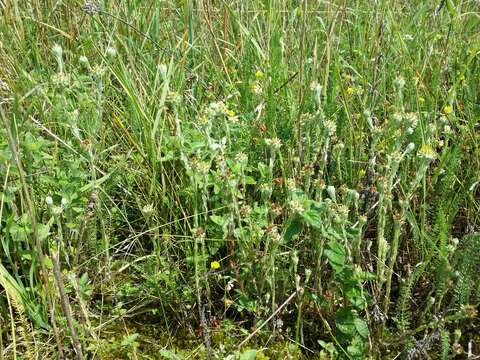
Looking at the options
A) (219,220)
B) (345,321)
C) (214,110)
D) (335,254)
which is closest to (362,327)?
(345,321)

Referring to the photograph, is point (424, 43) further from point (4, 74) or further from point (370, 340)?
point (4, 74)

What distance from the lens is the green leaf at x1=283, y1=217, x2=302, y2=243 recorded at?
1.19m

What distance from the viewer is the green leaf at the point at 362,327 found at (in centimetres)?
117

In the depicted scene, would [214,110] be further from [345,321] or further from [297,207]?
[345,321]

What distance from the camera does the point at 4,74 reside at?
5.70 ft

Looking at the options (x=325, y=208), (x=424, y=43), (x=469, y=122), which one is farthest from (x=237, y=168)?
(x=424, y=43)

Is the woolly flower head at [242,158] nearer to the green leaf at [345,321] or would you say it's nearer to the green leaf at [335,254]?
the green leaf at [335,254]

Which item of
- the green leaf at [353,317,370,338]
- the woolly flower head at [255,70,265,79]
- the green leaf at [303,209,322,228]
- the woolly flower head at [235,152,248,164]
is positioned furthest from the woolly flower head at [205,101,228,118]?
the green leaf at [353,317,370,338]

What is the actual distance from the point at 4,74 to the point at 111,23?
1.51 ft

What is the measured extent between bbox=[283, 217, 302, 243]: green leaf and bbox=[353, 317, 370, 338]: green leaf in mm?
230

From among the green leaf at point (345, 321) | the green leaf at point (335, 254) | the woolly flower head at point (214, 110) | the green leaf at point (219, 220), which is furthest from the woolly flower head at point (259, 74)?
the green leaf at point (345, 321)

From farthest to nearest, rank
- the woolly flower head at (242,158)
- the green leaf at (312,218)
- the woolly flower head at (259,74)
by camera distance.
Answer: the woolly flower head at (259,74) → the woolly flower head at (242,158) → the green leaf at (312,218)

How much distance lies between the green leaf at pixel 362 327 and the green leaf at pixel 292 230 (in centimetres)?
23

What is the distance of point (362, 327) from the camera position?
1.18 metres
